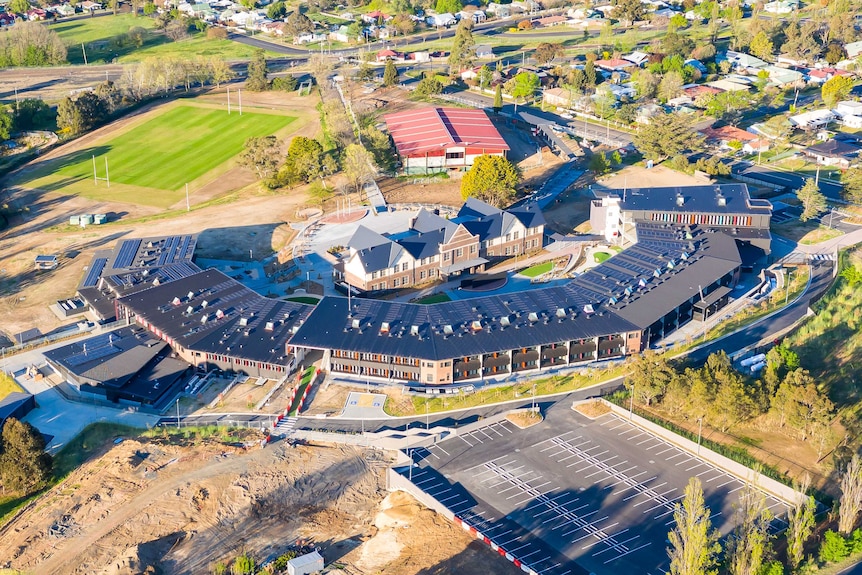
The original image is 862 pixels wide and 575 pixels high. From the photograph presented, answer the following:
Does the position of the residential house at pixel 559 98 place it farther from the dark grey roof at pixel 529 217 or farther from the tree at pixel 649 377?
the tree at pixel 649 377

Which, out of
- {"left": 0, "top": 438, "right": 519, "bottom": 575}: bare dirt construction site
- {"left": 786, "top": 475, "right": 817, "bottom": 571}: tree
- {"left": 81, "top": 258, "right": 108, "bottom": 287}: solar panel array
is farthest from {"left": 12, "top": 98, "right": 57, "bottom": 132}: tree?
{"left": 786, "top": 475, "right": 817, "bottom": 571}: tree

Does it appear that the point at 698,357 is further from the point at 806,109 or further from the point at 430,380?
the point at 806,109

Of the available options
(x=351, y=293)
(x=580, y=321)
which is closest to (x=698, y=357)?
(x=580, y=321)

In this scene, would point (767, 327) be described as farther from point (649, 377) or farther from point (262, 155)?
point (262, 155)

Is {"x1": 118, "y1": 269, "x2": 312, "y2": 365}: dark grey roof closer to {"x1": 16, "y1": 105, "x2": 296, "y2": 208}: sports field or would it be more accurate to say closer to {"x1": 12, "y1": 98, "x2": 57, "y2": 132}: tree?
{"x1": 16, "y1": 105, "x2": 296, "y2": 208}: sports field

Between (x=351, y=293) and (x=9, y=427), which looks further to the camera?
(x=351, y=293)

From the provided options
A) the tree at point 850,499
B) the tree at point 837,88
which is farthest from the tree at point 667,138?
the tree at point 850,499

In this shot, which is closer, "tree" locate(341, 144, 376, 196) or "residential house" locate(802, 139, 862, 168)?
"tree" locate(341, 144, 376, 196)
